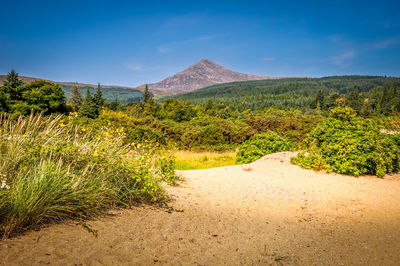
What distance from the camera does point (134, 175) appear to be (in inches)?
170

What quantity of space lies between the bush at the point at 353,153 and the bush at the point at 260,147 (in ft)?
5.80

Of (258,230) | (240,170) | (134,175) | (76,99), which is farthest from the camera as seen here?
(76,99)

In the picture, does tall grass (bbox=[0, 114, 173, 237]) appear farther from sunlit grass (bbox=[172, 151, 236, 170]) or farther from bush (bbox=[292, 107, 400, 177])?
bush (bbox=[292, 107, 400, 177])

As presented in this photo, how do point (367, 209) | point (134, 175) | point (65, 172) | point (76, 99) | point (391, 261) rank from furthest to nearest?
point (76, 99) → point (367, 209) → point (134, 175) → point (65, 172) → point (391, 261)

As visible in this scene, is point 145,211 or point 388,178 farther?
point 388,178

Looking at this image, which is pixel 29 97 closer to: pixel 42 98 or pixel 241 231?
pixel 42 98

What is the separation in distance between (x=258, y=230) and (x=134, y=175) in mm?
2467

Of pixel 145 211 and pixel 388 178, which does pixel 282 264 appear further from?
pixel 388 178

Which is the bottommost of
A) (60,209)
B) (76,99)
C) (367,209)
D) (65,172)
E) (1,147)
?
(367,209)

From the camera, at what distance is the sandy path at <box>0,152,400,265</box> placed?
278 cm

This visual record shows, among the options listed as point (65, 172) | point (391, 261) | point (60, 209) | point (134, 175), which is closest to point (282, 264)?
point (391, 261)

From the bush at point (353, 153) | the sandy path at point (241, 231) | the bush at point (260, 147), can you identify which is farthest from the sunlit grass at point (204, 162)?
the bush at point (353, 153)

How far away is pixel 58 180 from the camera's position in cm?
337

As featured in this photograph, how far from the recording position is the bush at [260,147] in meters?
10.0
